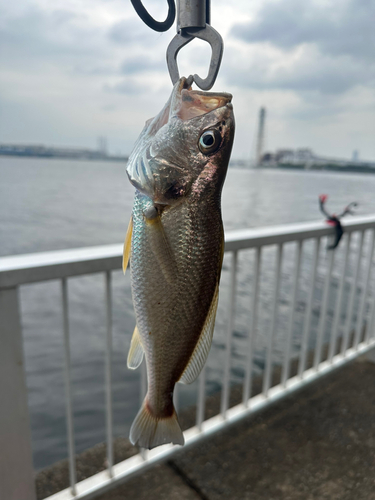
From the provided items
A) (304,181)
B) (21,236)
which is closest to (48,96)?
(21,236)

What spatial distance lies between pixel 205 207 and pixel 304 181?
118 feet

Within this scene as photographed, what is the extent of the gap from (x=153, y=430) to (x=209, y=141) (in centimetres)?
39

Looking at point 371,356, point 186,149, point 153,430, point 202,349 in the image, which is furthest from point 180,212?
point 371,356

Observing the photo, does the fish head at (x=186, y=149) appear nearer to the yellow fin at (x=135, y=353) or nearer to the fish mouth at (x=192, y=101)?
the fish mouth at (x=192, y=101)

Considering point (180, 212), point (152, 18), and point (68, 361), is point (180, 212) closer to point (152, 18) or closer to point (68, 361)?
point (152, 18)

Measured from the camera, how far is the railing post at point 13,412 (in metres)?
1.28

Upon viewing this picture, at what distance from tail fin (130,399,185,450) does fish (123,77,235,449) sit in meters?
0.14

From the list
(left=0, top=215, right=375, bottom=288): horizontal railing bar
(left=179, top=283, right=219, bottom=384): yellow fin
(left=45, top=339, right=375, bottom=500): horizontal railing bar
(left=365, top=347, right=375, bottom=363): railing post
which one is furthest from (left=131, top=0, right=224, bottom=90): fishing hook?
(left=365, top=347, right=375, bottom=363): railing post

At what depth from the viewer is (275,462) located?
2.08 meters

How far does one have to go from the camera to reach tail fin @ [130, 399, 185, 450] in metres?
0.53

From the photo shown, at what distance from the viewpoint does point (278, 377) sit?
10.2 ft

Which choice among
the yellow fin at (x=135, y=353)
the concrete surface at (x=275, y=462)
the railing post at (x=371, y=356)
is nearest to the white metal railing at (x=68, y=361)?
the concrete surface at (x=275, y=462)

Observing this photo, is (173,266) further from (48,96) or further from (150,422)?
(48,96)

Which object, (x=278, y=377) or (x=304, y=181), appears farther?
(x=304, y=181)
